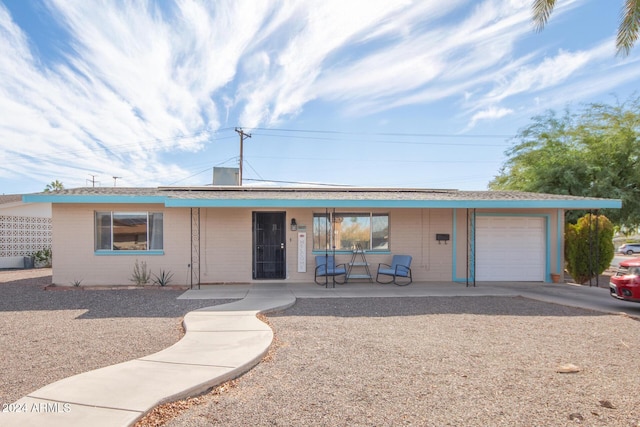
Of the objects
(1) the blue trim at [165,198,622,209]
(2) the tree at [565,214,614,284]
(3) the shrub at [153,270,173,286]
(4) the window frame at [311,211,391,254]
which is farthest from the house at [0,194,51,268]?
(2) the tree at [565,214,614,284]

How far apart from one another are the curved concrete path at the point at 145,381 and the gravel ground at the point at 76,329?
346mm

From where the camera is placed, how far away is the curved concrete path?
329 cm

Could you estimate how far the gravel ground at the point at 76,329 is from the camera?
4.53 metres

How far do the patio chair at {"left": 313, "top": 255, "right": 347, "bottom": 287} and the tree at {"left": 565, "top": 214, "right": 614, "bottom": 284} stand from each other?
7.55 meters

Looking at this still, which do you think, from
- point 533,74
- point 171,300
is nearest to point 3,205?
point 171,300

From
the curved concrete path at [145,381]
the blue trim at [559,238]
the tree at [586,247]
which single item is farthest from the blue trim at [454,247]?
the curved concrete path at [145,381]

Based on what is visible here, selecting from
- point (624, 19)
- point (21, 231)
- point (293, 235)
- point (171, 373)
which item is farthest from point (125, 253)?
point (624, 19)

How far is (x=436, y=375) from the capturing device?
4414mm

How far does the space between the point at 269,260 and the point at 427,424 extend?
29.8 ft

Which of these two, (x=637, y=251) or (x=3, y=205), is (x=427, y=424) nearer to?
(x=3, y=205)

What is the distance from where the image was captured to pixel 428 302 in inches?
354

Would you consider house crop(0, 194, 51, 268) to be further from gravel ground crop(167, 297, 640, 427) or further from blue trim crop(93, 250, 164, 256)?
gravel ground crop(167, 297, 640, 427)

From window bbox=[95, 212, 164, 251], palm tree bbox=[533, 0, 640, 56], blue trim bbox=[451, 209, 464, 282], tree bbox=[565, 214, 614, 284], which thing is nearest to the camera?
palm tree bbox=[533, 0, 640, 56]

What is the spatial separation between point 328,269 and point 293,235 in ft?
4.91
